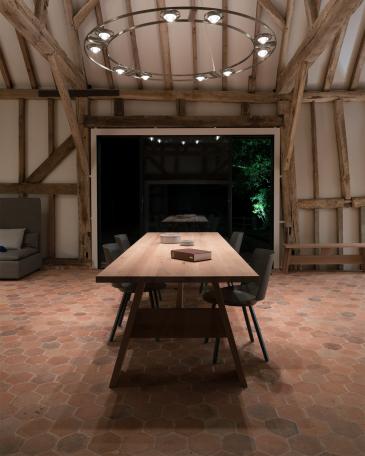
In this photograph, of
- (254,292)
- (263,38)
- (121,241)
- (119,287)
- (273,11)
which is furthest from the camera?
(273,11)

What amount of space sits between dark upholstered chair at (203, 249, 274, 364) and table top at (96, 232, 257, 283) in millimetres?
233

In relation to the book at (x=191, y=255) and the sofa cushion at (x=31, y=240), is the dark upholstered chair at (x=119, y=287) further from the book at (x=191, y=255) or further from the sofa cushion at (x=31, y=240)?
the sofa cushion at (x=31, y=240)

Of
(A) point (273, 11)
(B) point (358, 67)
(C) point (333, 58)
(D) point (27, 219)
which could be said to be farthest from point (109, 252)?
(B) point (358, 67)

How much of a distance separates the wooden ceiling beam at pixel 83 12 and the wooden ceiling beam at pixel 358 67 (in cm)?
421

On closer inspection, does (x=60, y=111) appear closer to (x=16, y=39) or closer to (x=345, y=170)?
(x=16, y=39)

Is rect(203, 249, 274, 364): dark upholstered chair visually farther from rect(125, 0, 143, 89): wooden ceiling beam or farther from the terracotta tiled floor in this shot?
rect(125, 0, 143, 89): wooden ceiling beam

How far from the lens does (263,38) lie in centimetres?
336

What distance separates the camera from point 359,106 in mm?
7168

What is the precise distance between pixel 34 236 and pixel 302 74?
4.92m

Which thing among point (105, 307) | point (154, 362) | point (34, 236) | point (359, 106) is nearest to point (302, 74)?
point (359, 106)

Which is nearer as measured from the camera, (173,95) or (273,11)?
(273,11)

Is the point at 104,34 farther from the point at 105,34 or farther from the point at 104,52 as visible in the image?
the point at 104,52

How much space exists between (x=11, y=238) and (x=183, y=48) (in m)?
4.24

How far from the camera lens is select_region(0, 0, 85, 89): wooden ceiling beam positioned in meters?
4.04
